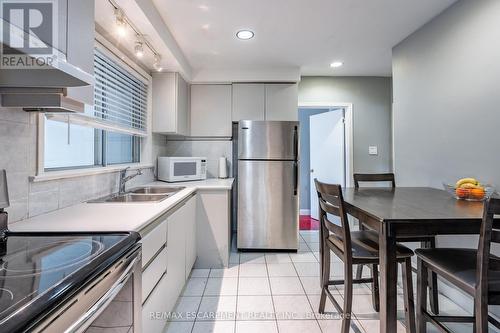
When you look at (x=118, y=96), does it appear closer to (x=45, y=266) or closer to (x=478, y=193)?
(x=45, y=266)

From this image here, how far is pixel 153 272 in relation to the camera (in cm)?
139

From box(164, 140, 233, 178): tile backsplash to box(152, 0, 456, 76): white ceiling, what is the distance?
986mm

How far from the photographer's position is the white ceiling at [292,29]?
1985 millimetres

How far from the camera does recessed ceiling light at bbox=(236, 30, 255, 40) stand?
7.79 ft

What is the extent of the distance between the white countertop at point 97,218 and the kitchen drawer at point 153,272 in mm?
262

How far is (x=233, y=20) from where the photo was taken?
7.16ft

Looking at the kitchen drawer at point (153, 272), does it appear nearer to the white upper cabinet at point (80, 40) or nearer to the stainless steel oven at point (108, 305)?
the stainless steel oven at point (108, 305)

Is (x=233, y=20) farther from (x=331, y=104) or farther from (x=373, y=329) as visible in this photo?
(x=373, y=329)

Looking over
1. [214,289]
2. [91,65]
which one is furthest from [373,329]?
[91,65]

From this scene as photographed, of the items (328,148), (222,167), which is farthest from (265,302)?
(328,148)

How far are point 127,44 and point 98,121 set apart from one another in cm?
77

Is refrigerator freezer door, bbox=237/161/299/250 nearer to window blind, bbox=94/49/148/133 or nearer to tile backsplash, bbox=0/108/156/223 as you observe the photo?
window blind, bbox=94/49/148/133

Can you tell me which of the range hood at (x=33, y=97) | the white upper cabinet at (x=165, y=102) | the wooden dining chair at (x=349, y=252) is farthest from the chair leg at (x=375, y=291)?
the white upper cabinet at (x=165, y=102)

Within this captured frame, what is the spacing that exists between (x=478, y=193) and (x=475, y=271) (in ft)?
2.13
